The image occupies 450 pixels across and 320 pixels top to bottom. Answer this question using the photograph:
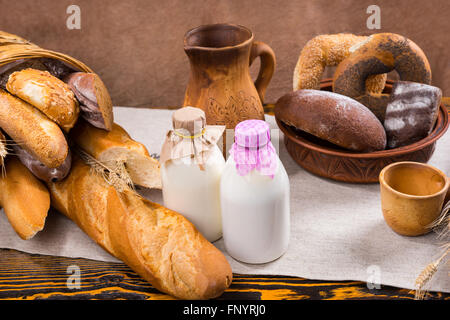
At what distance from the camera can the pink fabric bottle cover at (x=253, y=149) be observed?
64cm

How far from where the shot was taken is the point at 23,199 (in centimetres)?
77

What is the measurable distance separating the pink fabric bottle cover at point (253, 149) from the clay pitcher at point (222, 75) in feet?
0.63

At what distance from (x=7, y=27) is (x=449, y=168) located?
101 cm

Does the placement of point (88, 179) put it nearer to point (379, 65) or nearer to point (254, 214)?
point (254, 214)

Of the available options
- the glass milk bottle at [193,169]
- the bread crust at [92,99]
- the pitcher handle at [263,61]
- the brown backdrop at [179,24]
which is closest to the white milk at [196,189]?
the glass milk bottle at [193,169]

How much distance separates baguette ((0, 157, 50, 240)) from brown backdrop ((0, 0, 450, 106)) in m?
0.52

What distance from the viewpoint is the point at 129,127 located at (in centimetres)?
109

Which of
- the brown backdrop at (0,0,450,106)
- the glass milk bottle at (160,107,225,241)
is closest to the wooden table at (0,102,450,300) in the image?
the glass milk bottle at (160,107,225,241)

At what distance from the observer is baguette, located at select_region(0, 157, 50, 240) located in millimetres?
750

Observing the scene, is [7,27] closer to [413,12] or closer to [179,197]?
[179,197]

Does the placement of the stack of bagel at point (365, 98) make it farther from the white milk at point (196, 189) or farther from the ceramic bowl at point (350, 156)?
the white milk at point (196, 189)

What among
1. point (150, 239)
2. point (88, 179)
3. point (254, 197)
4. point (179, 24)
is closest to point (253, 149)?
point (254, 197)

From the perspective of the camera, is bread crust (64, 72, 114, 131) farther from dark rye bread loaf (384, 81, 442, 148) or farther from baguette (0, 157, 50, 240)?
dark rye bread loaf (384, 81, 442, 148)
